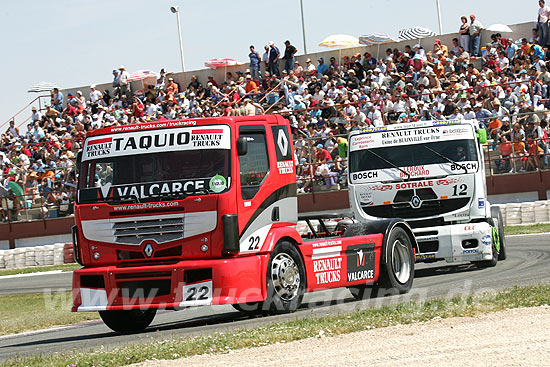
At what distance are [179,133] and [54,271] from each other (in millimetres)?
14534

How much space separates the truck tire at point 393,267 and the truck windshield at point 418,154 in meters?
2.25

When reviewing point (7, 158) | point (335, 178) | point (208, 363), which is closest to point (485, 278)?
point (208, 363)

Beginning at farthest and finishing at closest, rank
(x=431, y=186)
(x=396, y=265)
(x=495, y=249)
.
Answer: (x=495, y=249)
(x=431, y=186)
(x=396, y=265)

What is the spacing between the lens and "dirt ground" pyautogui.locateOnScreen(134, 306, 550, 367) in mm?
6426

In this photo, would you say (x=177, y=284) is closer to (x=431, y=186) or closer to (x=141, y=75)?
(x=431, y=186)

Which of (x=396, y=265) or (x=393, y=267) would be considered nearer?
(x=393, y=267)

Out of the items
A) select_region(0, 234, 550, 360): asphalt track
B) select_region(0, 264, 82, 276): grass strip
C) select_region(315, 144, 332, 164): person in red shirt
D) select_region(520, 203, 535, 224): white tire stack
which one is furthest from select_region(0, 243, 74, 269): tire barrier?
select_region(0, 234, 550, 360): asphalt track

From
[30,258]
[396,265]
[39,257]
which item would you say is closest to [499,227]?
[396,265]

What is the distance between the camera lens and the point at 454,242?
14.0m

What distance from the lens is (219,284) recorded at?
9.73 m

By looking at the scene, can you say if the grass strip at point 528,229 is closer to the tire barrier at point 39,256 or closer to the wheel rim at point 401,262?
the wheel rim at point 401,262

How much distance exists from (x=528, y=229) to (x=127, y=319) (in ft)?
42.2

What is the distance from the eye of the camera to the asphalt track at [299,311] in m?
9.89

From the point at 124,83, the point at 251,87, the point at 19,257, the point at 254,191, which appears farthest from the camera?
the point at 124,83
